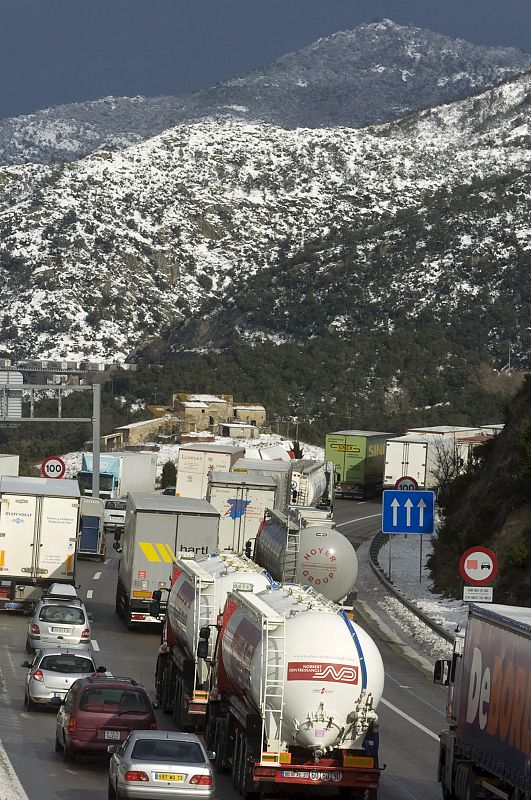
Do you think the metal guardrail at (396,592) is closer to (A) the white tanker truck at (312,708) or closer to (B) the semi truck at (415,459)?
(A) the white tanker truck at (312,708)

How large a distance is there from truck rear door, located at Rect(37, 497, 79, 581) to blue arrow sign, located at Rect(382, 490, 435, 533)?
27.5 feet

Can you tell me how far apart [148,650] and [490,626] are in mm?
18960

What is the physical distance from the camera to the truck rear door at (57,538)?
129ft

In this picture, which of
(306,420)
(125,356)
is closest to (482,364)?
(306,420)

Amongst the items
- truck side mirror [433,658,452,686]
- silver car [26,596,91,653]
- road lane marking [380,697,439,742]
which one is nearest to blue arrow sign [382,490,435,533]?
silver car [26,596,91,653]

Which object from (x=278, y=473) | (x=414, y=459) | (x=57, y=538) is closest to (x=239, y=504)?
(x=278, y=473)

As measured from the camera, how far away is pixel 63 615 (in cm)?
3145

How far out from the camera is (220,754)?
2106cm

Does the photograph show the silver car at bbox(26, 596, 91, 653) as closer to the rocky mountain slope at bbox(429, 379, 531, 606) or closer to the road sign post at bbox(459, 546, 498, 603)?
the road sign post at bbox(459, 546, 498, 603)

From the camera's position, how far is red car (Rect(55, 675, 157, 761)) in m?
21.4

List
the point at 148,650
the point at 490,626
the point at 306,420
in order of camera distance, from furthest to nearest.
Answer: the point at 306,420
the point at 148,650
the point at 490,626

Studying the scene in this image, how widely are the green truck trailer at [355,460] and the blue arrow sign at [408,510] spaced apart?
4516 cm

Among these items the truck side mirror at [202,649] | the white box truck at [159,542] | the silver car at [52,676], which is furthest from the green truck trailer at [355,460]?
the truck side mirror at [202,649]

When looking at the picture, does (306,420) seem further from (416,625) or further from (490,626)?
(490,626)
